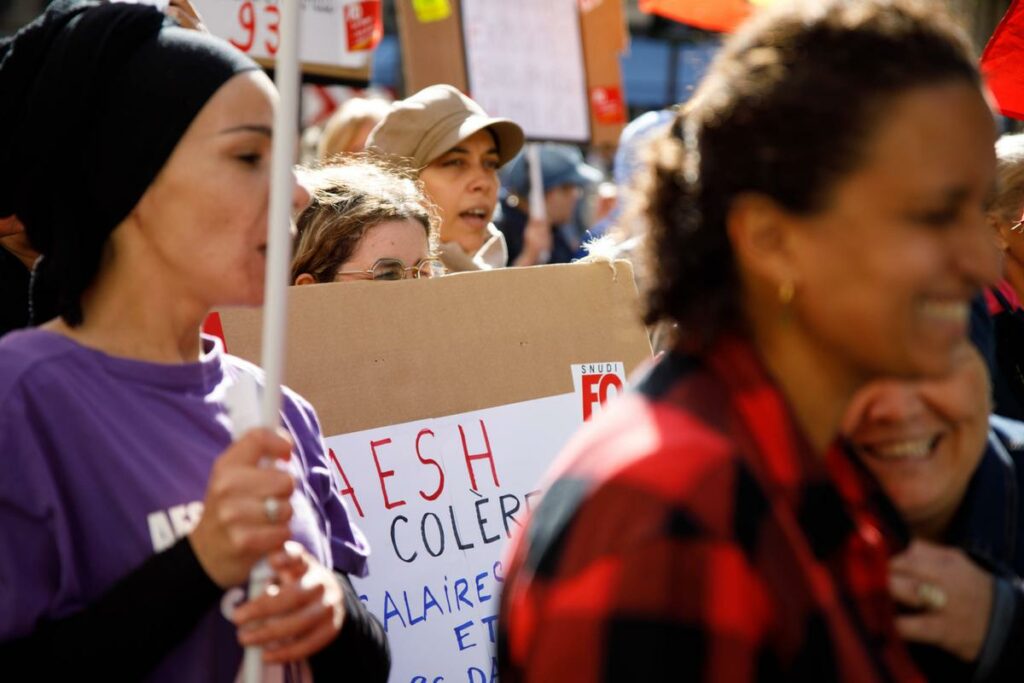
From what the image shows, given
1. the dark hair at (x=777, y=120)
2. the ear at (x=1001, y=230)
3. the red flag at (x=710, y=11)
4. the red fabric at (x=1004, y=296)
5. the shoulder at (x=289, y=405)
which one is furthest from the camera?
the red flag at (x=710, y=11)

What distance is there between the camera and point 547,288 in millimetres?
2873

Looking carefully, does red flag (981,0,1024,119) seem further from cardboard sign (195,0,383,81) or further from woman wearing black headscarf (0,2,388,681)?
woman wearing black headscarf (0,2,388,681)

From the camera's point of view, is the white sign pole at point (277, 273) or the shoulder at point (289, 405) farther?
the shoulder at point (289, 405)

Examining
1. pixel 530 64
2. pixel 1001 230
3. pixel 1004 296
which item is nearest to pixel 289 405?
pixel 1004 296

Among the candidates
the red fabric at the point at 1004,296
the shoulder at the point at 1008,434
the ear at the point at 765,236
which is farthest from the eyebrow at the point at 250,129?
the red fabric at the point at 1004,296

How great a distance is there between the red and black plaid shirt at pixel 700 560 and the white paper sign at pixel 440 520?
1.37 metres

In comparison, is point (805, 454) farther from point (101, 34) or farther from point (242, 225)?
point (101, 34)

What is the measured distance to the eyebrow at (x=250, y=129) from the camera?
147cm

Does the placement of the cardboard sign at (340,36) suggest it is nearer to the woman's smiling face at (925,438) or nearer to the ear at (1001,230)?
the ear at (1001,230)

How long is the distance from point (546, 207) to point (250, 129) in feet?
18.1

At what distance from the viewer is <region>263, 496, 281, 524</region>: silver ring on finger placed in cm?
131

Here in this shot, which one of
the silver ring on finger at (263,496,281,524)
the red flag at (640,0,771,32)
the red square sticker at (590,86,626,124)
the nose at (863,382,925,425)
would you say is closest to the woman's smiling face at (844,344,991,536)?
the nose at (863,382,925,425)

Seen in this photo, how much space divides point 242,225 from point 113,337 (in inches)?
8.1

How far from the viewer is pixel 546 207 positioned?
22.8 ft
